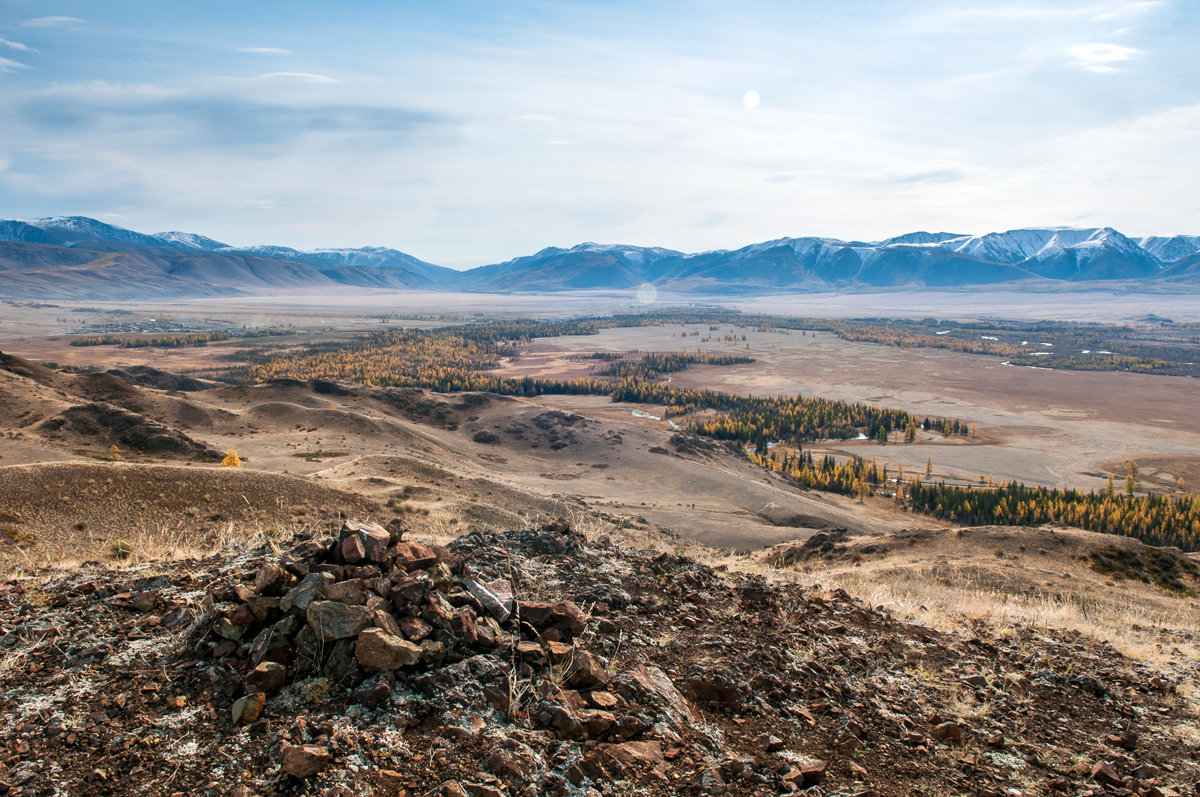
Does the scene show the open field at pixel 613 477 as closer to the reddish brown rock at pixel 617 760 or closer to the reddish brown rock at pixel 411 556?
the reddish brown rock at pixel 411 556

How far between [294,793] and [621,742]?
9.78 feet

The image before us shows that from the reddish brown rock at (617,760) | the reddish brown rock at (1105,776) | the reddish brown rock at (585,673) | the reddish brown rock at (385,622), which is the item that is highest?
the reddish brown rock at (385,622)

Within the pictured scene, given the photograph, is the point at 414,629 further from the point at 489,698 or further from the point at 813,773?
the point at 813,773

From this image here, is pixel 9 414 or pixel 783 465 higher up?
pixel 9 414

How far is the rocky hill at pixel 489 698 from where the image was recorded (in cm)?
562

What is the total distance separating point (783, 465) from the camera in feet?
241

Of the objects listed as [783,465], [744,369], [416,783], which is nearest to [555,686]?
[416,783]

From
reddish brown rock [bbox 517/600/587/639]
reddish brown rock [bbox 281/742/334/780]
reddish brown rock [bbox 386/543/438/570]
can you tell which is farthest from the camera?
reddish brown rock [bbox 386/543/438/570]

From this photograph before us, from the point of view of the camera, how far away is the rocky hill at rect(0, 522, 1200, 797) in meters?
5.62

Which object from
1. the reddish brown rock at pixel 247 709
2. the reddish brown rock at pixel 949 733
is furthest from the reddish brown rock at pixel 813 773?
the reddish brown rock at pixel 247 709

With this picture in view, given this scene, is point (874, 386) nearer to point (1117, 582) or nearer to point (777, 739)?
point (1117, 582)

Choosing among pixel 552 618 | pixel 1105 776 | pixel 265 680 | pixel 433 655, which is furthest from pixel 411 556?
pixel 1105 776

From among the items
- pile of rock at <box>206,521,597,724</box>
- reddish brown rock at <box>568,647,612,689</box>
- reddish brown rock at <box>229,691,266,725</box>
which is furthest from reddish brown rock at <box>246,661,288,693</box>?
reddish brown rock at <box>568,647,612,689</box>

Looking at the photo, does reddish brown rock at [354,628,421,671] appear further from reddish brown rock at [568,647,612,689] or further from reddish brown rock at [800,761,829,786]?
reddish brown rock at [800,761,829,786]
